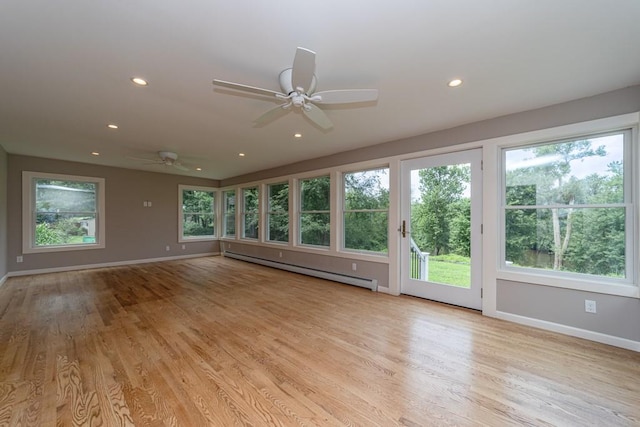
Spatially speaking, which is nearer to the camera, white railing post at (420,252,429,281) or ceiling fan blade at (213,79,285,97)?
ceiling fan blade at (213,79,285,97)

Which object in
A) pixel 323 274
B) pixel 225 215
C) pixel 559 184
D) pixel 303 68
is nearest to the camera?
pixel 303 68

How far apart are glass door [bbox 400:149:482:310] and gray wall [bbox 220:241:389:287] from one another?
419 mm

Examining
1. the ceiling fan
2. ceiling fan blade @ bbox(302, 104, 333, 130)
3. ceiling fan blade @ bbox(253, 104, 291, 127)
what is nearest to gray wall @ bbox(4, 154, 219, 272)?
ceiling fan blade @ bbox(253, 104, 291, 127)

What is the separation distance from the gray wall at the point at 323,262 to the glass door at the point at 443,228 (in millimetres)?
419

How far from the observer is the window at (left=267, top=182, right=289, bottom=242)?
6.35 m

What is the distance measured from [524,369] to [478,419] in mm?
868

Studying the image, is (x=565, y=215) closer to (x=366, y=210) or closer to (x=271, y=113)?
(x=366, y=210)

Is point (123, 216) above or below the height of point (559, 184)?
below

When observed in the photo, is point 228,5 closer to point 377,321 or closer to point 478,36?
point 478,36

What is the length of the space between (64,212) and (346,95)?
7.17 meters

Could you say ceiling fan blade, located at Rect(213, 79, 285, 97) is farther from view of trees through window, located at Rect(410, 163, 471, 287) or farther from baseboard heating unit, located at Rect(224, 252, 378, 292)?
baseboard heating unit, located at Rect(224, 252, 378, 292)

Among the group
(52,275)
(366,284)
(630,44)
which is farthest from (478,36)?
(52,275)

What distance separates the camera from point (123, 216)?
21.7 feet

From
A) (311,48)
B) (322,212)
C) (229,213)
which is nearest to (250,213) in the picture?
(229,213)
